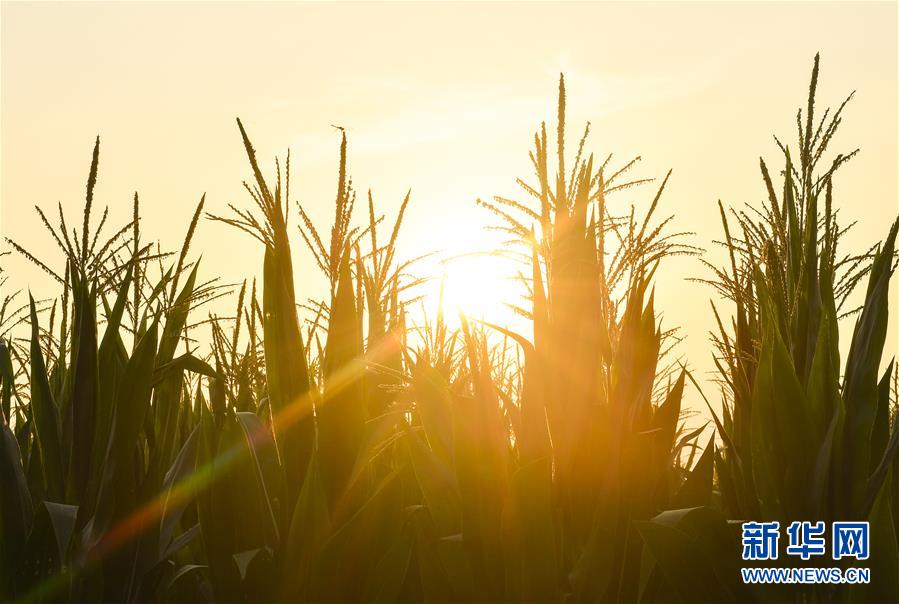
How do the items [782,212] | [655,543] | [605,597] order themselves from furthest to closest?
[782,212]
[605,597]
[655,543]

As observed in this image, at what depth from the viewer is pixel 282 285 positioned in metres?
2.86

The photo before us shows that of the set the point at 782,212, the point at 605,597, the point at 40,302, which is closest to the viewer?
the point at 605,597

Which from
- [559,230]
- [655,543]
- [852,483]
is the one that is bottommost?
[655,543]

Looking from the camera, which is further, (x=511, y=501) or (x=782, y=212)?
(x=782, y=212)

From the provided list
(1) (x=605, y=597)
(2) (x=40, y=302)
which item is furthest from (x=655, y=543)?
(2) (x=40, y=302)

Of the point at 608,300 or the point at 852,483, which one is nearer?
the point at 852,483

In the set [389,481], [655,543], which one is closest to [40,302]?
[389,481]

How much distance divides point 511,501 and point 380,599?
0.55 meters

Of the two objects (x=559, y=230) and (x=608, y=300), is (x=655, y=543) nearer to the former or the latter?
(x=608, y=300)

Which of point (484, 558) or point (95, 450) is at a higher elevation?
point (95, 450)

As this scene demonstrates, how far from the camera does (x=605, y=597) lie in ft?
9.59

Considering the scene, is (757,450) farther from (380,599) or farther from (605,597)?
(380,599)

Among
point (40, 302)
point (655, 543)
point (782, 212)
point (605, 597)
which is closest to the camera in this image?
point (655, 543)

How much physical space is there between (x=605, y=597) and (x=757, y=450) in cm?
67
